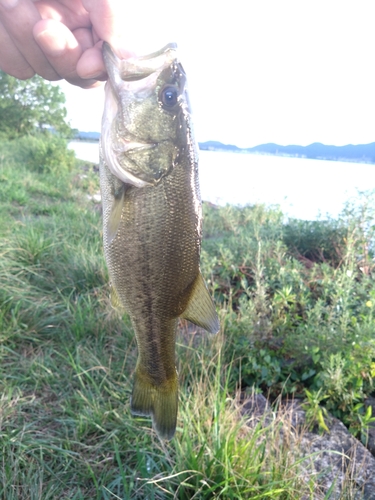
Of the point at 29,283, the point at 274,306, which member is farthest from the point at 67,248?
the point at 274,306

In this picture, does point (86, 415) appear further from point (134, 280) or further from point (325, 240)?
point (325, 240)

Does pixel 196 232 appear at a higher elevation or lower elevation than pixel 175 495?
higher

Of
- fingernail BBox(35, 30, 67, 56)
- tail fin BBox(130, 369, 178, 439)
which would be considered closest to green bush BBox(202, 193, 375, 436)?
tail fin BBox(130, 369, 178, 439)

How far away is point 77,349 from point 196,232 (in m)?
2.18

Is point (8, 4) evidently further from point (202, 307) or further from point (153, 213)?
point (202, 307)

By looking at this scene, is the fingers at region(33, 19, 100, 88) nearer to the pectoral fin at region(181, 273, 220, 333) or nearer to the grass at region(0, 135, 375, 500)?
the pectoral fin at region(181, 273, 220, 333)

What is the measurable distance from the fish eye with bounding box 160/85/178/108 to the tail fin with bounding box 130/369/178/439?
1.17 m

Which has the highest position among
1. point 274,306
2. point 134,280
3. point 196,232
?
point 196,232

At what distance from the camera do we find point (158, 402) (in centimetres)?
169

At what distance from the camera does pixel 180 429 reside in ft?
7.92

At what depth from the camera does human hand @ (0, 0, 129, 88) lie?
1.63 meters

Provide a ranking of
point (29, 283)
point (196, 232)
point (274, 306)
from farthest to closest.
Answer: point (29, 283)
point (274, 306)
point (196, 232)

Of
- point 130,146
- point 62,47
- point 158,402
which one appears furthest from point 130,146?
point 158,402

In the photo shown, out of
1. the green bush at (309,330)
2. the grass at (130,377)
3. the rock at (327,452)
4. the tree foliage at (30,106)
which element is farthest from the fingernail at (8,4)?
the tree foliage at (30,106)
